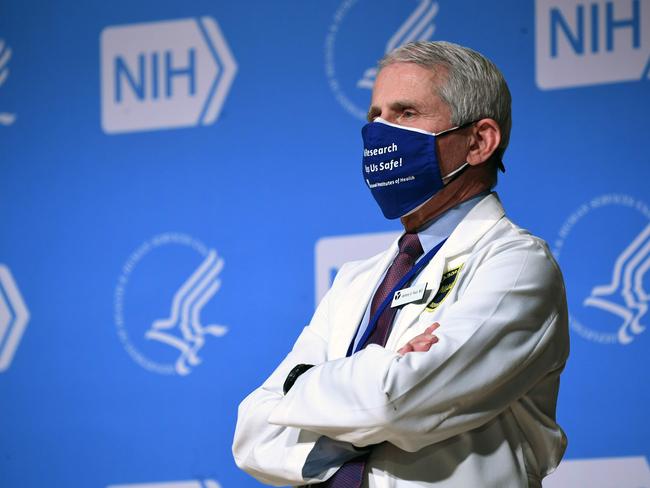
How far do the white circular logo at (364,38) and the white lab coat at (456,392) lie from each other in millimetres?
1293

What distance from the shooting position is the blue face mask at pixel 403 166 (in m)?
2.36

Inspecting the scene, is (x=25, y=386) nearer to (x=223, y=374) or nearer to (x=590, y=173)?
(x=223, y=374)

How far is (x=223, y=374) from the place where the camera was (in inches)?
139

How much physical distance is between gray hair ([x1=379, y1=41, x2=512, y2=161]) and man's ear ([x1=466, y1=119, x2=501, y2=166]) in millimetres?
18

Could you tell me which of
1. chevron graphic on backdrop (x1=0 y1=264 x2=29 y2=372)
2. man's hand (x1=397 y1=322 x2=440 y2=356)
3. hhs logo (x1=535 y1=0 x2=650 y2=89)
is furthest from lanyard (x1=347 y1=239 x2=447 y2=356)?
chevron graphic on backdrop (x1=0 y1=264 x2=29 y2=372)

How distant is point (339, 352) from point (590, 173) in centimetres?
129

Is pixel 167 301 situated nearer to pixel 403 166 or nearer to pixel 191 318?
pixel 191 318

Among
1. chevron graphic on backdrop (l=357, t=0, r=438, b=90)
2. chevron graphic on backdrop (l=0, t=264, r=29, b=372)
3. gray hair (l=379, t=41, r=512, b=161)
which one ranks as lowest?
chevron graphic on backdrop (l=0, t=264, r=29, b=372)

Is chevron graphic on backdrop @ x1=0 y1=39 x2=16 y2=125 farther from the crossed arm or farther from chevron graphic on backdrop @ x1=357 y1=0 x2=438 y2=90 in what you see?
the crossed arm

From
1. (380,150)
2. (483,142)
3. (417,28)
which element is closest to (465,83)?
(483,142)

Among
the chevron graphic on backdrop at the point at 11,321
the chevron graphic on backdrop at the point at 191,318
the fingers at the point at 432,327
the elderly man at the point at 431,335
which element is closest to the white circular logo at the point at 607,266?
the elderly man at the point at 431,335

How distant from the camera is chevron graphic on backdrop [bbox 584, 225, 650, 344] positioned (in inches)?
126

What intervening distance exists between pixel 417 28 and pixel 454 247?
141cm

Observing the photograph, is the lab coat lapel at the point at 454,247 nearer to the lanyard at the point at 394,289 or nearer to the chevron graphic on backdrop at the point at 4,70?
the lanyard at the point at 394,289
